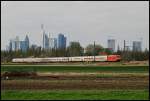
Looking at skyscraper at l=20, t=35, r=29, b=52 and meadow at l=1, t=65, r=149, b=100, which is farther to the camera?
skyscraper at l=20, t=35, r=29, b=52

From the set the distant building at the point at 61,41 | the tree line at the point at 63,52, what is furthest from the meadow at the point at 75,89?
the distant building at the point at 61,41

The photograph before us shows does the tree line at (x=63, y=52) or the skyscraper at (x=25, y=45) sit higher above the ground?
the skyscraper at (x=25, y=45)

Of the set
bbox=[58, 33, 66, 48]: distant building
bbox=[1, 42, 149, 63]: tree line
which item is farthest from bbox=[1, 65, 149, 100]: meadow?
bbox=[58, 33, 66, 48]: distant building

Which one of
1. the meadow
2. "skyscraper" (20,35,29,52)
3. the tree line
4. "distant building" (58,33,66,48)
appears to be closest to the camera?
the meadow

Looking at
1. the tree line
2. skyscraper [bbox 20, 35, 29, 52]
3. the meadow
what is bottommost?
the meadow

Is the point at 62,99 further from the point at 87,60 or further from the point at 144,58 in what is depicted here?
the point at 144,58

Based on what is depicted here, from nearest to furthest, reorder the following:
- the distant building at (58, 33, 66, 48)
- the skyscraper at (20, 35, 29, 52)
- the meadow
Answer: the meadow, the skyscraper at (20, 35, 29, 52), the distant building at (58, 33, 66, 48)

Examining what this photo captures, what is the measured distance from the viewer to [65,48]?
556 feet

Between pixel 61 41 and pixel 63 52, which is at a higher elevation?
pixel 61 41

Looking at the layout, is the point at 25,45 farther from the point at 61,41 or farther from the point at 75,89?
the point at 75,89

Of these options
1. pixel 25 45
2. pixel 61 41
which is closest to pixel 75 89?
pixel 25 45

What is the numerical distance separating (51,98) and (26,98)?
1186mm

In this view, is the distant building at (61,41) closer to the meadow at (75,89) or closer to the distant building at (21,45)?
the distant building at (21,45)

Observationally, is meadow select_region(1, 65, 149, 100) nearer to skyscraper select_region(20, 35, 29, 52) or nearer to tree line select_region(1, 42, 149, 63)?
tree line select_region(1, 42, 149, 63)
